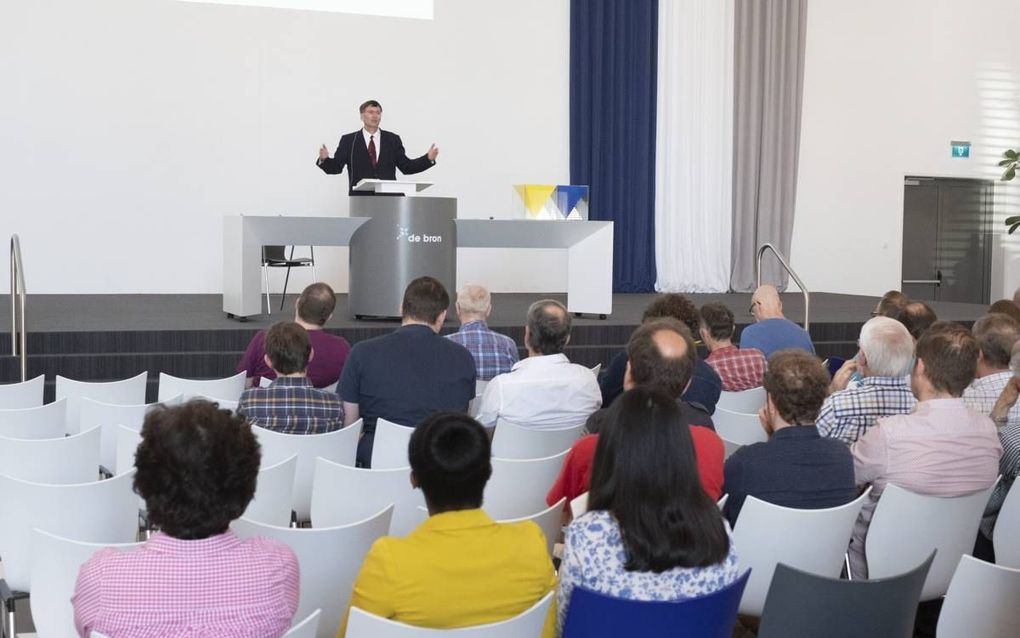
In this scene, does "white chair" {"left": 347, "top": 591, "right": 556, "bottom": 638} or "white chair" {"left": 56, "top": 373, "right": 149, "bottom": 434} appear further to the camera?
"white chair" {"left": 56, "top": 373, "right": 149, "bottom": 434}

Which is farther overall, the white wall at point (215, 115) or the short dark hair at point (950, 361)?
the white wall at point (215, 115)

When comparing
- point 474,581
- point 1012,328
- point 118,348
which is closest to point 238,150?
point 118,348

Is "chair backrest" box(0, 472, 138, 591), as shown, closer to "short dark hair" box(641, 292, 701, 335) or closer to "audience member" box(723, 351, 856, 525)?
"audience member" box(723, 351, 856, 525)

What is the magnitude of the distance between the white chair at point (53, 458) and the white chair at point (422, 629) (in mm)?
1878

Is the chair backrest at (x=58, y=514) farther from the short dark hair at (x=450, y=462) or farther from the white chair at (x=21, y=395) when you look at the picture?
the white chair at (x=21, y=395)

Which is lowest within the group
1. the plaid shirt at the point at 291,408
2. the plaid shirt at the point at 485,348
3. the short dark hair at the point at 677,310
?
the plaid shirt at the point at 291,408

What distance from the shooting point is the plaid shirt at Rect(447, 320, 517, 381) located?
16.1 feet

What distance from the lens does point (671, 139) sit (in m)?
11.7

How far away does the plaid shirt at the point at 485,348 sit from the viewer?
492 centimetres

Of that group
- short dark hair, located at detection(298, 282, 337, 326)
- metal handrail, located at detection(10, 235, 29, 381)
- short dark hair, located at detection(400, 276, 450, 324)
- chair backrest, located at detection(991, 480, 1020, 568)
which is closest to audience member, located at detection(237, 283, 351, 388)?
short dark hair, located at detection(298, 282, 337, 326)

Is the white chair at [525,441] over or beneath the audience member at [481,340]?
beneath

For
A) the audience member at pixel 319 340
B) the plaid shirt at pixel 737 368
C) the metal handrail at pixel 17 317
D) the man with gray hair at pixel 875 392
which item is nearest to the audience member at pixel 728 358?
the plaid shirt at pixel 737 368

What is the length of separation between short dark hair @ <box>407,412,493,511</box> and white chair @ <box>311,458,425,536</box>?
924 mm

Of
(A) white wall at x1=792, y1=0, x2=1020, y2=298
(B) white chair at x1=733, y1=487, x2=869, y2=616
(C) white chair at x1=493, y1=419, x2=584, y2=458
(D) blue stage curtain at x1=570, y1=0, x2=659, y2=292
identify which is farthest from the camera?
(A) white wall at x1=792, y1=0, x2=1020, y2=298
